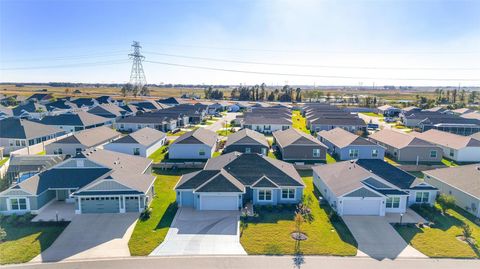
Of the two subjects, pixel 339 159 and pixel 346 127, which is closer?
pixel 339 159

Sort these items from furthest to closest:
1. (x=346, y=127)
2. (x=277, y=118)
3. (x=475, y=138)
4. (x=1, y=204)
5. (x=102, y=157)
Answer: (x=277, y=118)
(x=346, y=127)
(x=475, y=138)
(x=102, y=157)
(x=1, y=204)

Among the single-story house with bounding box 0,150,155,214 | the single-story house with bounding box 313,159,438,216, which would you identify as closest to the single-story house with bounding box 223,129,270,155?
the single-story house with bounding box 313,159,438,216

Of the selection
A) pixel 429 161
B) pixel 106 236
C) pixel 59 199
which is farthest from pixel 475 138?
pixel 59 199

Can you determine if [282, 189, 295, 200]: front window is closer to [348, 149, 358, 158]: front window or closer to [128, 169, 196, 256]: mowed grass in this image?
[128, 169, 196, 256]: mowed grass

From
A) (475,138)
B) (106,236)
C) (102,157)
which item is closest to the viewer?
(106,236)

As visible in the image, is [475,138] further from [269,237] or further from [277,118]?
[269,237]

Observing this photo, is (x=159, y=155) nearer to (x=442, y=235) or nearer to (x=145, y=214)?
(x=145, y=214)

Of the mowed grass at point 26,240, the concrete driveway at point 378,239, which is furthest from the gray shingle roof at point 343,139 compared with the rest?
the mowed grass at point 26,240
